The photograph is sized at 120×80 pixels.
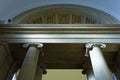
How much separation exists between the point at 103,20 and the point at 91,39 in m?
3.37

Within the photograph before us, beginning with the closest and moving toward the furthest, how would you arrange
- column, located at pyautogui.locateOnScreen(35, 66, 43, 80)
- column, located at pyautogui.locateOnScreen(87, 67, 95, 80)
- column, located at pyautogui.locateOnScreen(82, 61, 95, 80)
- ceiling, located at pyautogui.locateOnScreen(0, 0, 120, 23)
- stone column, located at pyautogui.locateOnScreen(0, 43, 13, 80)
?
stone column, located at pyautogui.locateOnScreen(0, 43, 13, 80) → column, located at pyautogui.locateOnScreen(87, 67, 95, 80) → column, located at pyautogui.locateOnScreen(82, 61, 95, 80) → column, located at pyautogui.locateOnScreen(35, 66, 43, 80) → ceiling, located at pyautogui.locateOnScreen(0, 0, 120, 23)

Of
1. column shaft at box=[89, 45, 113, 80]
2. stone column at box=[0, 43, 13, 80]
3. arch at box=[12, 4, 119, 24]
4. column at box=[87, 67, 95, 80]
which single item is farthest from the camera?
arch at box=[12, 4, 119, 24]

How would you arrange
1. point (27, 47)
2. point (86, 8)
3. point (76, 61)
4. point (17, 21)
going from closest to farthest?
1. point (27, 47)
2. point (76, 61)
3. point (17, 21)
4. point (86, 8)

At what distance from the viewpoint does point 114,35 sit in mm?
8961

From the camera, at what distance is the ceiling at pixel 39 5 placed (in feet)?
39.6

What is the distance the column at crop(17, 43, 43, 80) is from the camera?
708cm

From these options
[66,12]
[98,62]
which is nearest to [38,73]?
[98,62]

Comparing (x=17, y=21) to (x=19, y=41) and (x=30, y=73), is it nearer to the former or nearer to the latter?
(x=19, y=41)

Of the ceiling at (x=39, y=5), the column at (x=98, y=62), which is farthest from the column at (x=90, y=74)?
the ceiling at (x=39, y=5)

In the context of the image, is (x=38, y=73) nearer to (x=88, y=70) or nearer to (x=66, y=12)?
(x=88, y=70)

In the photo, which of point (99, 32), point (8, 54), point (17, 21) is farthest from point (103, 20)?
point (8, 54)

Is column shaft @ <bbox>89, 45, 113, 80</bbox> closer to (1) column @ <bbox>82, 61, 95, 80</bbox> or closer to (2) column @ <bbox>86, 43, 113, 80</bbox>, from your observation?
(2) column @ <bbox>86, 43, 113, 80</bbox>

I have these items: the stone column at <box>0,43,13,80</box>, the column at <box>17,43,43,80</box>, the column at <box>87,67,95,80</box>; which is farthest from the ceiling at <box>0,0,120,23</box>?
the column at <box>17,43,43,80</box>

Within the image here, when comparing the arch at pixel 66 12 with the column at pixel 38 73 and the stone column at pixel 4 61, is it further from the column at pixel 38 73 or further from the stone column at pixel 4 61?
the column at pixel 38 73
